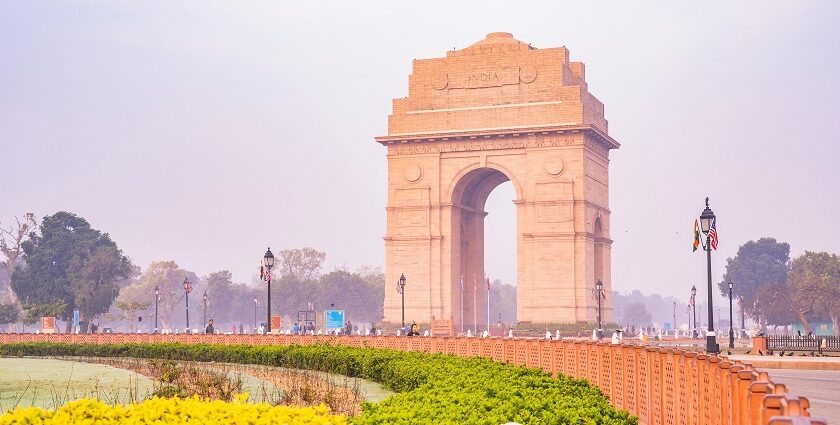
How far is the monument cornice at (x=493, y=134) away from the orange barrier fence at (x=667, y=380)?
3468 cm

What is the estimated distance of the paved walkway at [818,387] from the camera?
18.3 metres

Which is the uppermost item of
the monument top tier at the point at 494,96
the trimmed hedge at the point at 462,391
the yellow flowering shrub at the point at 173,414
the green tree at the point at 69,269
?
the monument top tier at the point at 494,96

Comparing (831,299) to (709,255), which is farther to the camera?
(831,299)

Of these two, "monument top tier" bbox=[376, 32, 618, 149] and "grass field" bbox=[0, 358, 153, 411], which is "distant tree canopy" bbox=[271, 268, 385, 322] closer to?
"monument top tier" bbox=[376, 32, 618, 149]

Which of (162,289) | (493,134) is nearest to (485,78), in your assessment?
(493,134)

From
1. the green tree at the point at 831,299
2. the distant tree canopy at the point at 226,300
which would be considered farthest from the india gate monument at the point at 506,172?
the distant tree canopy at the point at 226,300

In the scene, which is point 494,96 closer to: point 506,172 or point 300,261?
point 506,172

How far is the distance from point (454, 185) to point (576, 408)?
55.4 m

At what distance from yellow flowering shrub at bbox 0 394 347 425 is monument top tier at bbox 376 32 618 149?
54.6 m

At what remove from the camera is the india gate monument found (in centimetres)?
6406

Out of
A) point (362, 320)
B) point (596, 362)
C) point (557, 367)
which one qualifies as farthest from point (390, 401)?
point (362, 320)

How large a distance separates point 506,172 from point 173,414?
185 ft

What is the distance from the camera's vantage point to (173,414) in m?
9.69

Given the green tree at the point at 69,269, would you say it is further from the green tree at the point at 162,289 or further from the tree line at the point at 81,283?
the green tree at the point at 162,289
